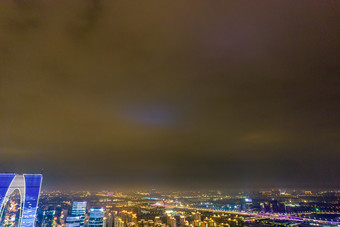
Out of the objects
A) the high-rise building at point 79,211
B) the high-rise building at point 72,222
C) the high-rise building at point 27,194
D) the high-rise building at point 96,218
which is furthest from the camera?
the high-rise building at point 79,211

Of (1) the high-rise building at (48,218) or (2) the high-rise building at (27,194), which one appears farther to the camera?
(1) the high-rise building at (48,218)

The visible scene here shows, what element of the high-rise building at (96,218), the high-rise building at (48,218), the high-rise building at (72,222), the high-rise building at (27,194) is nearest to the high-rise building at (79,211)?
the high-rise building at (72,222)

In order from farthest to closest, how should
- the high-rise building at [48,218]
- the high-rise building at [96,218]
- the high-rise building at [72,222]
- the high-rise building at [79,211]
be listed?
the high-rise building at [79,211] < the high-rise building at [48,218] < the high-rise building at [72,222] < the high-rise building at [96,218]

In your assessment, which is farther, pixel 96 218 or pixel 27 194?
pixel 96 218

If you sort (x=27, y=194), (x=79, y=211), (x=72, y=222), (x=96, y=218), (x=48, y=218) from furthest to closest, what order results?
1. (x=79, y=211)
2. (x=48, y=218)
3. (x=72, y=222)
4. (x=96, y=218)
5. (x=27, y=194)

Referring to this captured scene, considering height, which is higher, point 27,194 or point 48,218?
point 27,194

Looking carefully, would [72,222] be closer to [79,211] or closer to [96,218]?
[79,211]

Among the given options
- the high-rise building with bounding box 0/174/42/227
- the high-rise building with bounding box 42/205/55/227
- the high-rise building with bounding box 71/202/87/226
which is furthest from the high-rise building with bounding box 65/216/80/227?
the high-rise building with bounding box 0/174/42/227

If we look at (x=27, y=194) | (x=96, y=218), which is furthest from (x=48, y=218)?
(x=27, y=194)

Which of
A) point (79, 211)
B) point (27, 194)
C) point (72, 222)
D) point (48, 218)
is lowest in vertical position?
point (72, 222)

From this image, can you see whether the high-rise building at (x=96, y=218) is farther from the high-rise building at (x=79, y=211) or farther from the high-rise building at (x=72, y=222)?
the high-rise building at (x=79, y=211)

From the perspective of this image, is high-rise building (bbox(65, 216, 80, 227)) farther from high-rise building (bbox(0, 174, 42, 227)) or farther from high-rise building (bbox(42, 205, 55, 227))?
high-rise building (bbox(0, 174, 42, 227))
